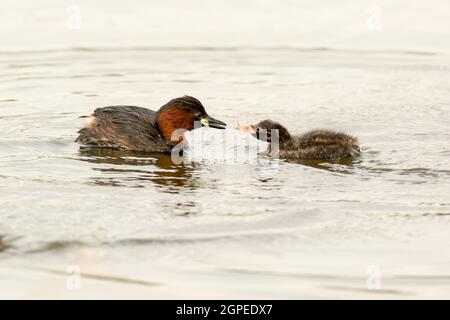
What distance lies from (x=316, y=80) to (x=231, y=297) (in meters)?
6.68

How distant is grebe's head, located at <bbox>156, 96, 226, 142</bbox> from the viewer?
978cm

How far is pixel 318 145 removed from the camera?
362 inches

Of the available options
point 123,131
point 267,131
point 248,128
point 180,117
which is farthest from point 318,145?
point 123,131

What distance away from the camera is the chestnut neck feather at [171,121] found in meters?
9.78

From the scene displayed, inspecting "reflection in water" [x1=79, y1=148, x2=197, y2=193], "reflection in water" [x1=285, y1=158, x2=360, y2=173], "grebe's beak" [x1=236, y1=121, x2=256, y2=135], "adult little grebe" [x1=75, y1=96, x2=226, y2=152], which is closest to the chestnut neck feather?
"adult little grebe" [x1=75, y1=96, x2=226, y2=152]

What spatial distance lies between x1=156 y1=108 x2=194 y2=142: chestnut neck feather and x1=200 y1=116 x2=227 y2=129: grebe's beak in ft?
0.53

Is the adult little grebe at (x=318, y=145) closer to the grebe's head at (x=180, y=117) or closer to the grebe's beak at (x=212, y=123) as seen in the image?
the grebe's beak at (x=212, y=123)

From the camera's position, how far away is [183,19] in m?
14.6

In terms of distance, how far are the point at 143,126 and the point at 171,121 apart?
0.87 feet

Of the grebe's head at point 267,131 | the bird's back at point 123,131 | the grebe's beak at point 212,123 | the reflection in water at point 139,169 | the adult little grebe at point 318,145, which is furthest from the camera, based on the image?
the grebe's beak at point 212,123

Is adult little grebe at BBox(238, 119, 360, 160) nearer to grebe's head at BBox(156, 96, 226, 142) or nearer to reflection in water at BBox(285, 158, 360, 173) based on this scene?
reflection in water at BBox(285, 158, 360, 173)

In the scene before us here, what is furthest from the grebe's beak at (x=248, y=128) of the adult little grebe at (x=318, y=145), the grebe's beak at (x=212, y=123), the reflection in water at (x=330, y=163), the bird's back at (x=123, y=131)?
the bird's back at (x=123, y=131)

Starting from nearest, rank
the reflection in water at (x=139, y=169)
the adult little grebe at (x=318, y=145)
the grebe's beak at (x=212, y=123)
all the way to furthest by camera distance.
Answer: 1. the reflection in water at (x=139, y=169)
2. the adult little grebe at (x=318, y=145)
3. the grebe's beak at (x=212, y=123)

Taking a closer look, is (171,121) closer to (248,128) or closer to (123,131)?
(123,131)
